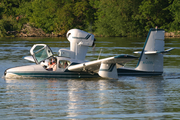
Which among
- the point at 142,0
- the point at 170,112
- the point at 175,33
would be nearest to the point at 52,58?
the point at 170,112

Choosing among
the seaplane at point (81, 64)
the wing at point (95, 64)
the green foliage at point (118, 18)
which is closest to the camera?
the wing at point (95, 64)

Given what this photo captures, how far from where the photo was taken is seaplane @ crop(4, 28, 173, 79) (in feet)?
59.7

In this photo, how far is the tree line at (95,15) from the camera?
7800 cm

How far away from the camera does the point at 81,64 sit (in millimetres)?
18359

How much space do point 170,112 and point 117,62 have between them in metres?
6.86

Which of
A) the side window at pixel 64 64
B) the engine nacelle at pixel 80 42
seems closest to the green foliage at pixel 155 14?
the engine nacelle at pixel 80 42

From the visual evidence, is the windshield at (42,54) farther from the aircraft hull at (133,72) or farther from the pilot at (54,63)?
the aircraft hull at (133,72)

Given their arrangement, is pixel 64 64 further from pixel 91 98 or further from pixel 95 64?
pixel 91 98

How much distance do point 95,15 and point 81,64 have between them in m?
76.1

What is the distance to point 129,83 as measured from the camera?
17.8 meters

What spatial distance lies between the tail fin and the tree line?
56.8 metres

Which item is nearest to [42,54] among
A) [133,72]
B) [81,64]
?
[81,64]

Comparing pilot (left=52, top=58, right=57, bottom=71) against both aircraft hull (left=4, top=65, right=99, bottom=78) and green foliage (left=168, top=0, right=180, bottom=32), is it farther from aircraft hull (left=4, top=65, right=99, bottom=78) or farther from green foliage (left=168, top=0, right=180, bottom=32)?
green foliage (left=168, top=0, right=180, bottom=32)

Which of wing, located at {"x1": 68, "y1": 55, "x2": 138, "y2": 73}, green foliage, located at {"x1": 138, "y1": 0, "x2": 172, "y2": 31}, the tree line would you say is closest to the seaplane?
wing, located at {"x1": 68, "y1": 55, "x2": 138, "y2": 73}
